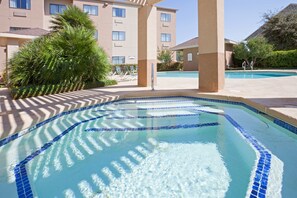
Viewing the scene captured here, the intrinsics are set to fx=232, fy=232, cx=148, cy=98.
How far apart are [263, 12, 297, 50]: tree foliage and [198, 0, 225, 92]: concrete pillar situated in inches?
889

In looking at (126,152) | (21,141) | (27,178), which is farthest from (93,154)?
(21,141)

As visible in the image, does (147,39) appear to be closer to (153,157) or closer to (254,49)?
(153,157)

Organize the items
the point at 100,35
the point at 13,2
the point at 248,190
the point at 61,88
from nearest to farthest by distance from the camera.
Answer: the point at 248,190
the point at 61,88
the point at 13,2
the point at 100,35

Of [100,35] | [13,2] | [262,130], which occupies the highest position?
[13,2]

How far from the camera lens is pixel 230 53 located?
27.1m

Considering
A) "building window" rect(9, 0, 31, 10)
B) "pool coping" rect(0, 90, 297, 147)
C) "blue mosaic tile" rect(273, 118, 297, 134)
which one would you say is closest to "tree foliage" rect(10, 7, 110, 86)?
"pool coping" rect(0, 90, 297, 147)

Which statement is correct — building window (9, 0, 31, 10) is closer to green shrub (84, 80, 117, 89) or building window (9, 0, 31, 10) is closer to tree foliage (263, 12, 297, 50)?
green shrub (84, 80, 117, 89)

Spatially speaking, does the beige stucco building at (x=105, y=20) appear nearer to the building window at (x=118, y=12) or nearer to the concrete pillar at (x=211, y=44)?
the building window at (x=118, y=12)

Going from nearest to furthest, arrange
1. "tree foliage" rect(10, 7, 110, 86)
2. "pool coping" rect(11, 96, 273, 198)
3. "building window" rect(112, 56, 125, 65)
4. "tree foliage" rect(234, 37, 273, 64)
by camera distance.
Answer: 1. "pool coping" rect(11, 96, 273, 198)
2. "tree foliage" rect(10, 7, 110, 86)
3. "tree foliage" rect(234, 37, 273, 64)
4. "building window" rect(112, 56, 125, 65)

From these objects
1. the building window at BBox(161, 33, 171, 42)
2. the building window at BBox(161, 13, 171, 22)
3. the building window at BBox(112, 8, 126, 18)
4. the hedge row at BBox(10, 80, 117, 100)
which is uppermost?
the building window at BBox(161, 13, 171, 22)

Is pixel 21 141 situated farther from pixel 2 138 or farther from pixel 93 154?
pixel 93 154

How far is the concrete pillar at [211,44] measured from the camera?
27.4 feet

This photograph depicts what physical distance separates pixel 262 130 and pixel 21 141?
186 inches

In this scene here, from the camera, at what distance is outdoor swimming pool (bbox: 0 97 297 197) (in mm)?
2693
